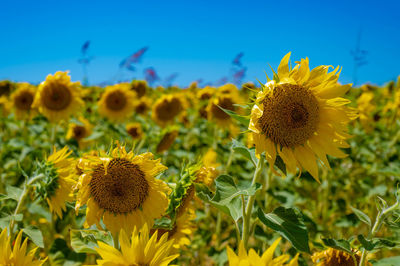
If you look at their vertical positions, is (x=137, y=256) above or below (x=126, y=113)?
below

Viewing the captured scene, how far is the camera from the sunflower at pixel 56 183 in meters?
1.77

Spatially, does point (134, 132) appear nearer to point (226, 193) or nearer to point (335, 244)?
point (226, 193)

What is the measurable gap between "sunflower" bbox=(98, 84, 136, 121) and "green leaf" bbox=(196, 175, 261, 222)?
4310 mm

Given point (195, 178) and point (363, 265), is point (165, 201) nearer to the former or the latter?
point (195, 178)

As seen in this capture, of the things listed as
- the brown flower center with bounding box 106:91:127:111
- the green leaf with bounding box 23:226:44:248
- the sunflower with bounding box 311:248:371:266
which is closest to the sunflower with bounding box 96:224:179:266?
the green leaf with bounding box 23:226:44:248

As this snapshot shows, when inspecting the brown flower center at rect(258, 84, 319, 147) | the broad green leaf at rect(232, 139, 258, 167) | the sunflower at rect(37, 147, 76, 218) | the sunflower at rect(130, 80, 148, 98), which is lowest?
the sunflower at rect(37, 147, 76, 218)

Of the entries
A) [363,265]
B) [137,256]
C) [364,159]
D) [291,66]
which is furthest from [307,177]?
[364,159]

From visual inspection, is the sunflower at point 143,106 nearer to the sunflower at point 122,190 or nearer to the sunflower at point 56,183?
the sunflower at point 56,183

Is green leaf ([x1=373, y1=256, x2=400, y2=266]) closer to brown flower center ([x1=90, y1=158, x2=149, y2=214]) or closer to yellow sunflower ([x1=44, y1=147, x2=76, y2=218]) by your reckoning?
brown flower center ([x1=90, y1=158, x2=149, y2=214])

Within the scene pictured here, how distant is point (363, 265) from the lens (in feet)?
4.98

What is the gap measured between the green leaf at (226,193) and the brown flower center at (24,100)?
4161 millimetres

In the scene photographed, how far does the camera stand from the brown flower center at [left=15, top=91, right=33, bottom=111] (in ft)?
16.0

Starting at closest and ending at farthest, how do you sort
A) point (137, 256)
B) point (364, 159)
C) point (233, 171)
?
point (137, 256), point (233, 171), point (364, 159)

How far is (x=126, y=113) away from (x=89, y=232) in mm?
4284
